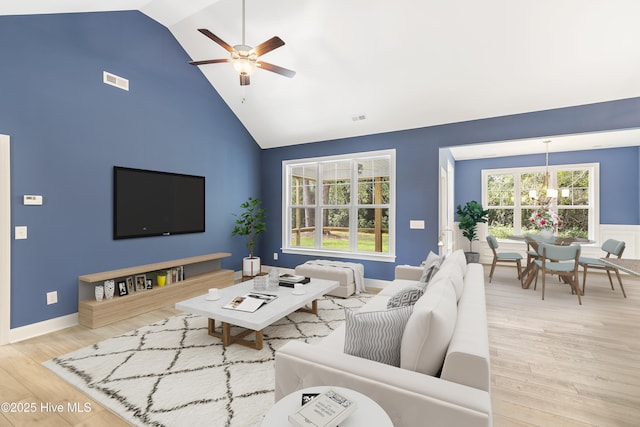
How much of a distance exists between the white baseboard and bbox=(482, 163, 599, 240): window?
744cm

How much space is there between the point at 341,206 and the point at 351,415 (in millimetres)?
4484

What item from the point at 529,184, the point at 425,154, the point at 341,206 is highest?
the point at 425,154

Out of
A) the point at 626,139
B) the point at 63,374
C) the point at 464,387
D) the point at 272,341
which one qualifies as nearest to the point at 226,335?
the point at 272,341

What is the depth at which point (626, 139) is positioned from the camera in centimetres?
529

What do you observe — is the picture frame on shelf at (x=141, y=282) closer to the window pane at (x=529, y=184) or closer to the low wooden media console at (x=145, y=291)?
the low wooden media console at (x=145, y=291)

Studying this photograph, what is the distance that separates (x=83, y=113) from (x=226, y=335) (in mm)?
3025

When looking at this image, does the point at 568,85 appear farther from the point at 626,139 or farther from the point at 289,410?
the point at 289,410

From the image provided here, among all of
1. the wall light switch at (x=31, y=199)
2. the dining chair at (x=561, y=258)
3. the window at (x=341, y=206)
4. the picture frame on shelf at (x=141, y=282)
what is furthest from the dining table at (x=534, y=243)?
the wall light switch at (x=31, y=199)

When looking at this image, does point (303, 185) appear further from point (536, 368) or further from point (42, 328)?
point (536, 368)

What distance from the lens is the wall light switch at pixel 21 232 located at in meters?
2.86

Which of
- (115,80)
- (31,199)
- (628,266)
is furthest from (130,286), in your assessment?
(628,266)

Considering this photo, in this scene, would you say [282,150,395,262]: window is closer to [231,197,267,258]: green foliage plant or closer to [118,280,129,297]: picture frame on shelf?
[231,197,267,258]: green foliage plant

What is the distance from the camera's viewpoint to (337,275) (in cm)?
419

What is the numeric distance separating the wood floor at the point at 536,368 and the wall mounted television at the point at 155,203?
118 centimetres
